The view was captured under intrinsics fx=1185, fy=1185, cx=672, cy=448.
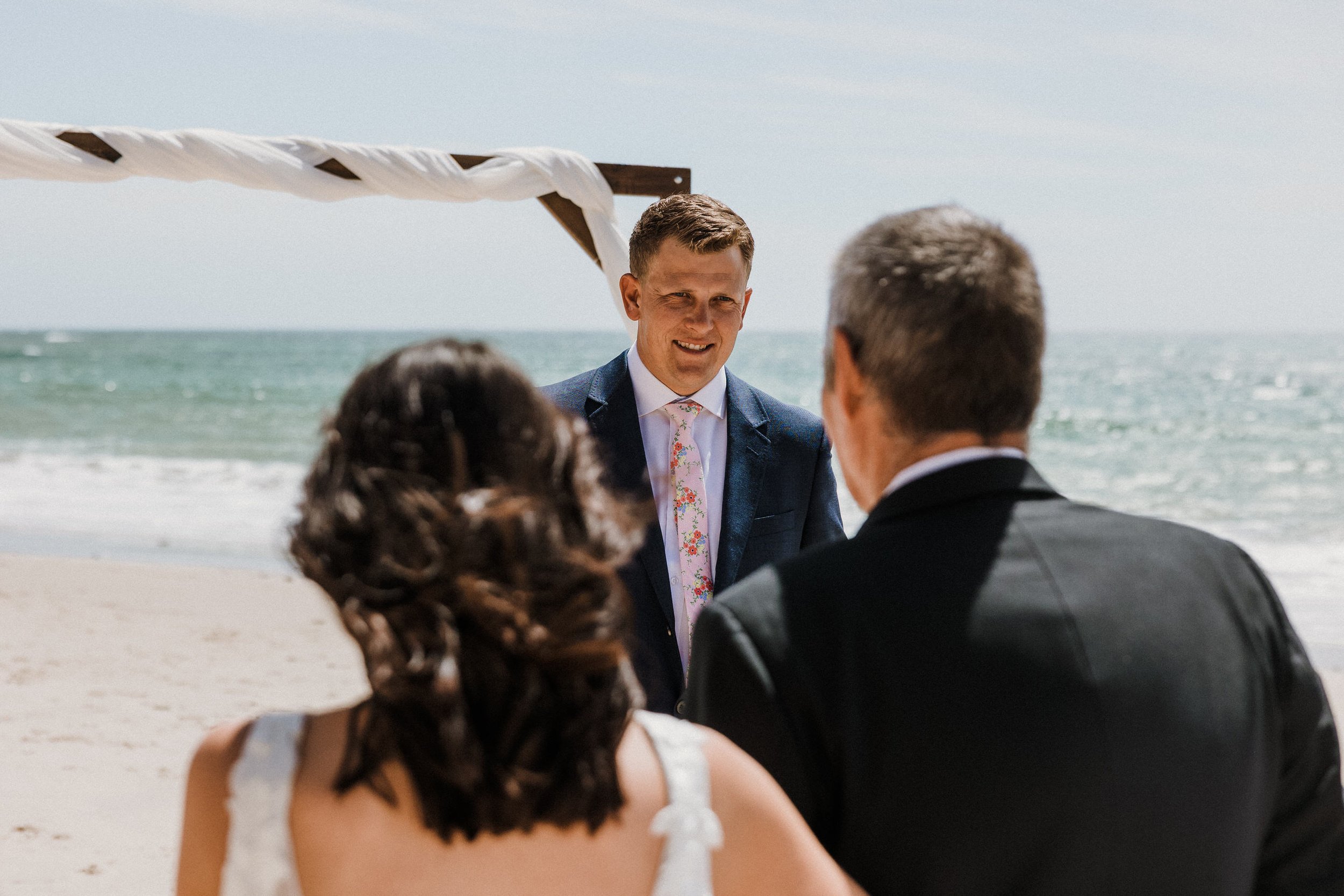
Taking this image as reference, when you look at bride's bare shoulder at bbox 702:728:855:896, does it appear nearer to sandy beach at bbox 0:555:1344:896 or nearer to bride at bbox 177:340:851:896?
bride at bbox 177:340:851:896

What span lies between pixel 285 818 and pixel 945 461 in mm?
810

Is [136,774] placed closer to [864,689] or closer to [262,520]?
[864,689]

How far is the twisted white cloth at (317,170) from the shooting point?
10.6ft

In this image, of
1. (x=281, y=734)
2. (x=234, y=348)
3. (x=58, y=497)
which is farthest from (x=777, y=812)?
(x=234, y=348)

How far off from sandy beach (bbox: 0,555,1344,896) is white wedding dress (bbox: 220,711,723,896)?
3613 millimetres

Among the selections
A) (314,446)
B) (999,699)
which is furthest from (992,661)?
(314,446)

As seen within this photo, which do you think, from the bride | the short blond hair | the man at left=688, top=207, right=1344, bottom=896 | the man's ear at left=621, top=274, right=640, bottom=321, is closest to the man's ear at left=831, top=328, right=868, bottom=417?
the man at left=688, top=207, right=1344, bottom=896

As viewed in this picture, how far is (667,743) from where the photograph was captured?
4.10ft

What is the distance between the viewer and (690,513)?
2820 millimetres

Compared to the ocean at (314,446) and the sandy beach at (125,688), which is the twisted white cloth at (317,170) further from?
the sandy beach at (125,688)

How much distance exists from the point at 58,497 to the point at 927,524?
15438mm

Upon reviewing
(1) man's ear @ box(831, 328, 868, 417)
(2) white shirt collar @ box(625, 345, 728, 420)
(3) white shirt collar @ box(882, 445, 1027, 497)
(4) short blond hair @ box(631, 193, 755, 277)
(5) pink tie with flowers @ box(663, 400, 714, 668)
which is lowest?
(5) pink tie with flowers @ box(663, 400, 714, 668)

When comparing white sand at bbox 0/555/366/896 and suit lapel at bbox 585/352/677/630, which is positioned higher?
suit lapel at bbox 585/352/677/630

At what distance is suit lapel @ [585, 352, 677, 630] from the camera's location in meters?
2.72
